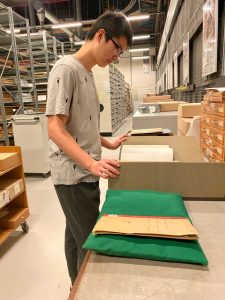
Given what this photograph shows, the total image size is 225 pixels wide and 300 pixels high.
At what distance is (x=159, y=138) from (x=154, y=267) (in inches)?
43.2

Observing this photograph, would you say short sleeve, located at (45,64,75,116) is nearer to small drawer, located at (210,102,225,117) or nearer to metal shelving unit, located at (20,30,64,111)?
small drawer, located at (210,102,225,117)

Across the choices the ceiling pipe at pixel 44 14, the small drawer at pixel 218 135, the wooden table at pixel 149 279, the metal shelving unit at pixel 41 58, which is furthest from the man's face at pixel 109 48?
the ceiling pipe at pixel 44 14

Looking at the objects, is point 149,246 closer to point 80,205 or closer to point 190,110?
point 80,205

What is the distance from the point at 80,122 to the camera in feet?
3.88

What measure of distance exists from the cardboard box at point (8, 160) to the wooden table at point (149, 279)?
5.70 ft

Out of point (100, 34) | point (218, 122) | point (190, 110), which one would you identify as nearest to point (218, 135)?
point (218, 122)

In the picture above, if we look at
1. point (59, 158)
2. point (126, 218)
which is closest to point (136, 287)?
point (126, 218)

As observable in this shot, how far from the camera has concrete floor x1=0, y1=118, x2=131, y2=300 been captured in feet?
5.81

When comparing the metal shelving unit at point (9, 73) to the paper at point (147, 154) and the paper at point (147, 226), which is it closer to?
the paper at point (147, 154)

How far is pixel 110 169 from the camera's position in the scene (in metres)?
1.02

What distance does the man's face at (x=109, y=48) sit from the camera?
1.13 meters

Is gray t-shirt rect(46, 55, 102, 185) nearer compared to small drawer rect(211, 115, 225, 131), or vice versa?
gray t-shirt rect(46, 55, 102, 185)

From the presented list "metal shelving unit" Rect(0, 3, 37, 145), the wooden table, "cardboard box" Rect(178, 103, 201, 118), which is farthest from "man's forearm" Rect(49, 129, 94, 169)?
"metal shelving unit" Rect(0, 3, 37, 145)

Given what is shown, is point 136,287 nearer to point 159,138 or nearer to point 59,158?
point 59,158
